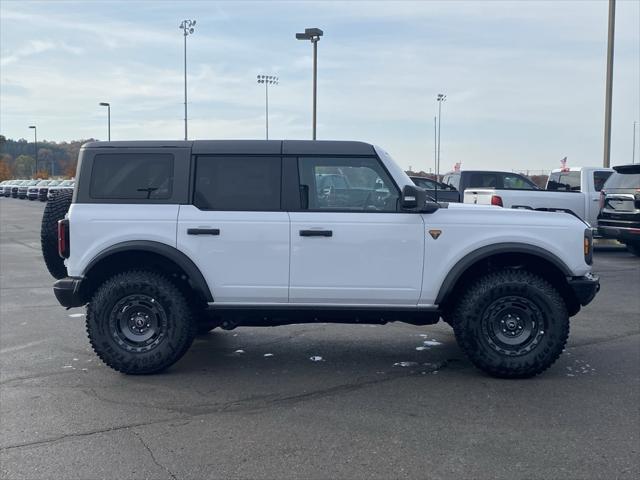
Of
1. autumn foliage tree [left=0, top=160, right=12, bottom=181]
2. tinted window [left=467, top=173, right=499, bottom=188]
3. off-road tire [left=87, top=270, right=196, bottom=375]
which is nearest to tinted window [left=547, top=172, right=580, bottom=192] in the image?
tinted window [left=467, top=173, right=499, bottom=188]

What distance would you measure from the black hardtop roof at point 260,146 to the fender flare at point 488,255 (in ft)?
4.00

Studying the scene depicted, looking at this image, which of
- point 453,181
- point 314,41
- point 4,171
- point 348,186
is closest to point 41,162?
point 4,171

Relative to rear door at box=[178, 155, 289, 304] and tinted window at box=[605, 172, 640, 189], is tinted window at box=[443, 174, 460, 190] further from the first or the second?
rear door at box=[178, 155, 289, 304]

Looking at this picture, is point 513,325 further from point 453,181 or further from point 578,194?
point 453,181

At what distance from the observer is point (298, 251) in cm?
606

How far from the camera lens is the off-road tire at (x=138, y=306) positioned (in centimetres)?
614

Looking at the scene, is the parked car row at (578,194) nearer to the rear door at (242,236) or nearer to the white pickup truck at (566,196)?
the white pickup truck at (566,196)

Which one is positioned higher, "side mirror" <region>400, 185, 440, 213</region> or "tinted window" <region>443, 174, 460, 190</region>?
"tinted window" <region>443, 174, 460, 190</region>

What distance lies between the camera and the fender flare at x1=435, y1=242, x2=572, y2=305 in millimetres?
6004

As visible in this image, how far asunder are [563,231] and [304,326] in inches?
131

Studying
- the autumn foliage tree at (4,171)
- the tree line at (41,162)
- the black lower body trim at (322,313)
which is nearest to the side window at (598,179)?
the black lower body trim at (322,313)

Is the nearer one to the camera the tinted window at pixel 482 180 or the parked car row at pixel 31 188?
the tinted window at pixel 482 180

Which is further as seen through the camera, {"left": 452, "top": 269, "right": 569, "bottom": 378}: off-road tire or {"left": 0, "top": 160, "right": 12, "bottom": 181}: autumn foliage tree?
{"left": 0, "top": 160, "right": 12, "bottom": 181}: autumn foliage tree

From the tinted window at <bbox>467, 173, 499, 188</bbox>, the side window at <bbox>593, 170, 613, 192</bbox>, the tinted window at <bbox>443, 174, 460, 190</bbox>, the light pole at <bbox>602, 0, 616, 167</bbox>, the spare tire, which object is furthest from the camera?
the light pole at <bbox>602, 0, 616, 167</bbox>
